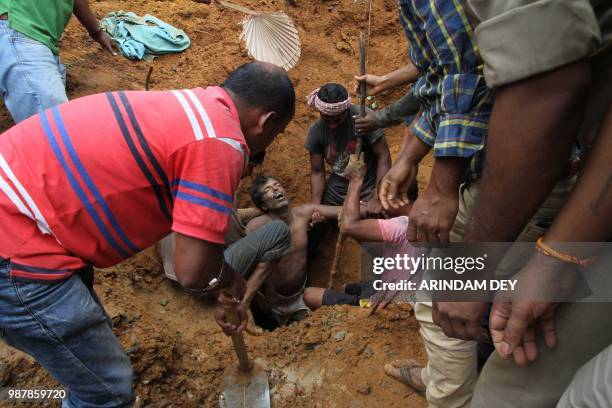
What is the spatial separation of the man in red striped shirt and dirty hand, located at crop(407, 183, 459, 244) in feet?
1.99

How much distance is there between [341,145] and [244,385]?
239 centimetres

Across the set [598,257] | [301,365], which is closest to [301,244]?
[301,365]

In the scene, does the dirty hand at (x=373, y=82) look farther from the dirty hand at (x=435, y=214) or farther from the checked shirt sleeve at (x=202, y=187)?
the checked shirt sleeve at (x=202, y=187)

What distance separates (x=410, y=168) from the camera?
6.28 feet

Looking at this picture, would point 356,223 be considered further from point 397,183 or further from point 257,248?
point 397,183

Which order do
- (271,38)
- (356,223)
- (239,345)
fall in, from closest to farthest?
(239,345)
(356,223)
(271,38)

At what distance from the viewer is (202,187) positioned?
1.48 metres

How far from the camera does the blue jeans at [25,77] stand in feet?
9.83

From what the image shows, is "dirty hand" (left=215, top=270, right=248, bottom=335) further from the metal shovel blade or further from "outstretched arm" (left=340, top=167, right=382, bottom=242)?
"outstretched arm" (left=340, top=167, right=382, bottom=242)

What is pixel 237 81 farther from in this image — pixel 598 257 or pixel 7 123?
pixel 7 123

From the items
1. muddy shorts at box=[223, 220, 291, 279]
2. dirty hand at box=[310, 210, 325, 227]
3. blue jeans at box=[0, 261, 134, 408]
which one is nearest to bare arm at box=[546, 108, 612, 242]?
blue jeans at box=[0, 261, 134, 408]

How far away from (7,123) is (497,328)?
12.9 ft

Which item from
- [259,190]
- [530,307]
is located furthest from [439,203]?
[259,190]

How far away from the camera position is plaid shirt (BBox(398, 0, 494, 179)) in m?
1.32
